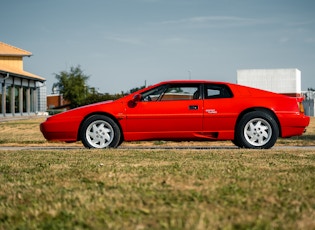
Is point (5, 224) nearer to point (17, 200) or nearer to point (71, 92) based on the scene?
point (17, 200)

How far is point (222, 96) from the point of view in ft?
32.0

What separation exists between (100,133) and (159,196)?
19.2 ft

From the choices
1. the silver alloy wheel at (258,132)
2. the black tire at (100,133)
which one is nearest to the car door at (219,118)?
the silver alloy wheel at (258,132)

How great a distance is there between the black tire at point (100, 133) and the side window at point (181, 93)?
1073 millimetres

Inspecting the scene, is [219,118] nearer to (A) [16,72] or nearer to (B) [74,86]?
(A) [16,72]

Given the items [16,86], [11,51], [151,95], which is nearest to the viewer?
[151,95]

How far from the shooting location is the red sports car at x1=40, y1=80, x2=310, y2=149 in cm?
960

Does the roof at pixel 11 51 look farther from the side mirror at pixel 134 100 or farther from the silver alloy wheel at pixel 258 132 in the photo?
the silver alloy wheel at pixel 258 132

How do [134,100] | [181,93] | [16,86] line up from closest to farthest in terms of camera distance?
[134,100] → [181,93] → [16,86]

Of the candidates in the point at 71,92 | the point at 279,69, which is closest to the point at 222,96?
the point at 71,92

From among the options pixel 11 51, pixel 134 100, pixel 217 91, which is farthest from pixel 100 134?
pixel 11 51

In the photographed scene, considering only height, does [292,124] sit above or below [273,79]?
below

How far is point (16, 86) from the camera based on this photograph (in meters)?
35.4

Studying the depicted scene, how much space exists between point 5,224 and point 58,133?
6544 mm
